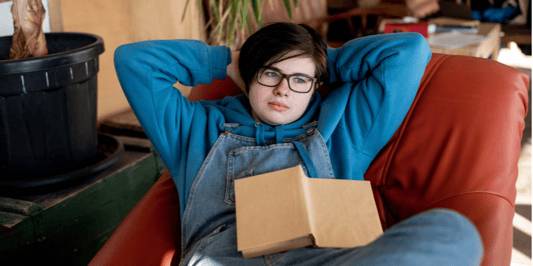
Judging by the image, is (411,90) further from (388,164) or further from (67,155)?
(67,155)

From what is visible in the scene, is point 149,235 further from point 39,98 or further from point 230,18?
point 230,18

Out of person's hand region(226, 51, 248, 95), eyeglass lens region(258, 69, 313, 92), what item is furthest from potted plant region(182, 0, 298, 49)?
eyeglass lens region(258, 69, 313, 92)

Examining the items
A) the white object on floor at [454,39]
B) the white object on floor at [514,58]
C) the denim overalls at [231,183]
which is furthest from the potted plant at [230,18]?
the white object on floor at [514,58]

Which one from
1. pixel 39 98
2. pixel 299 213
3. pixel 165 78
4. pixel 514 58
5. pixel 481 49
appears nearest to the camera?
pixel 299 213

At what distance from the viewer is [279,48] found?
1021 millimetres

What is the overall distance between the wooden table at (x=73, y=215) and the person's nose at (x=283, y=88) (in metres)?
0.75

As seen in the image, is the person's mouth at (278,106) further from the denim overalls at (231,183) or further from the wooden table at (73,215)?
the wooden table at (73,215)

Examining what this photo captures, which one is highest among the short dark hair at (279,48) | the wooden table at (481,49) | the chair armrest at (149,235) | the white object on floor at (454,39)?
the short dark hair at (279,48)

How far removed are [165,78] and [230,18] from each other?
1148 mm

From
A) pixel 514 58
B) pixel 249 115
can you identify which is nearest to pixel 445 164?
pixel 249 115

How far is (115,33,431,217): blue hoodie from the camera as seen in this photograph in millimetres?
1025

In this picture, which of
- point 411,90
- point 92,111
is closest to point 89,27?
point 92,111

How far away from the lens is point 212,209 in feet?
3.19

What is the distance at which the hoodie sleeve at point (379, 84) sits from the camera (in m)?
1.02
